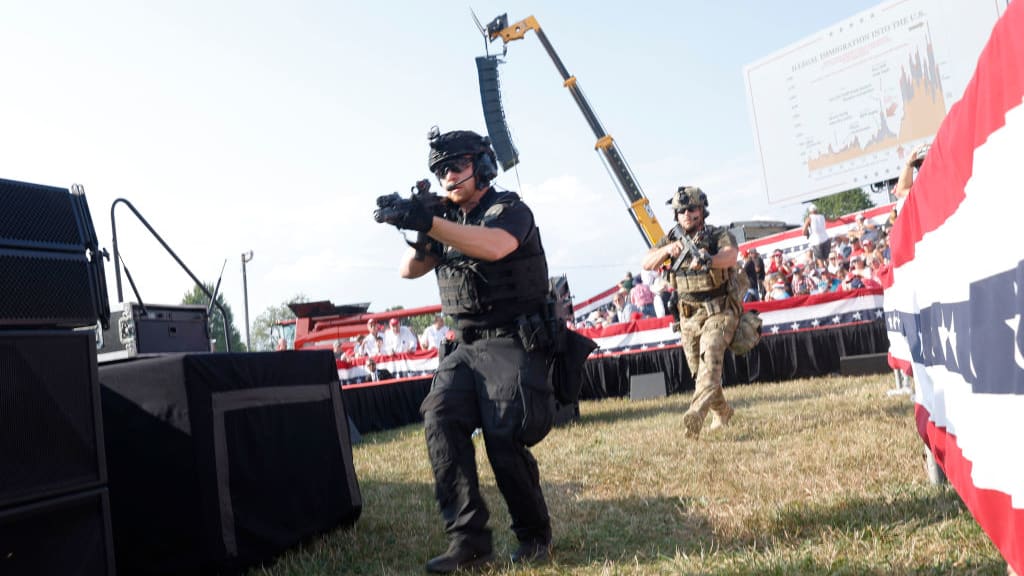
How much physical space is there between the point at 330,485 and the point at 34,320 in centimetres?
212

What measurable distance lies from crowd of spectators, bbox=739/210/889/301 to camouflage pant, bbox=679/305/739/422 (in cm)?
678

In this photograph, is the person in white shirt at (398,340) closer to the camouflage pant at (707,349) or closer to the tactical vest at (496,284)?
the camouflage pant at (707,349)

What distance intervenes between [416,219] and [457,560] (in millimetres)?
1568

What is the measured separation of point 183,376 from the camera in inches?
147

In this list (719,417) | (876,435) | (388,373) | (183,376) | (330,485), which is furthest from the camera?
(388,373)

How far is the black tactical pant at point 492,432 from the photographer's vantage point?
152 inches

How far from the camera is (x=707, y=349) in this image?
7484 mm

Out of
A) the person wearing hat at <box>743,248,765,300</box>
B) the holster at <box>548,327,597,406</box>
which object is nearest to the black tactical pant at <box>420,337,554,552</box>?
the holster at <box>548,327,597,406</box>

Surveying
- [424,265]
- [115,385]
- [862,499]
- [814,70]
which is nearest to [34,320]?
[115,385]

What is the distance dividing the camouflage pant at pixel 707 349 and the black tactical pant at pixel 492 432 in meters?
3.57

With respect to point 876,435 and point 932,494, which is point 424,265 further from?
point 876,435

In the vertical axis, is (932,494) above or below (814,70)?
below

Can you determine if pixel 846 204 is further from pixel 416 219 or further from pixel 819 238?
pixel 416 219

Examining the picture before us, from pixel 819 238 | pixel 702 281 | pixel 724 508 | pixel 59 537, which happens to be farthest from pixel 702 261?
pixel 819 238
